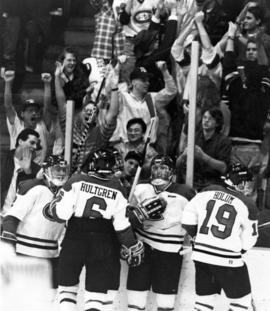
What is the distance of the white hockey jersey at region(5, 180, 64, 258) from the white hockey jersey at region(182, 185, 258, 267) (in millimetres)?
927

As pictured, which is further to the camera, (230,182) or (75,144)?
(75,144)

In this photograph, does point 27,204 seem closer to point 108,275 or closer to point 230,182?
point 108,275

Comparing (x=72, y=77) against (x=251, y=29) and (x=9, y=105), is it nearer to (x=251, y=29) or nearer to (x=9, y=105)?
(x=9, y=105)

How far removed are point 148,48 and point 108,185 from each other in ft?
3.80

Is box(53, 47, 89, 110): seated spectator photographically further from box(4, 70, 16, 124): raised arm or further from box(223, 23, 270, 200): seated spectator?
box(223, 23, 270, 200): seated spectator

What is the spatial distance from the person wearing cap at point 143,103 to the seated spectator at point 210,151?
28 centimetres

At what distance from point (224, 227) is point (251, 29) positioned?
1392mm

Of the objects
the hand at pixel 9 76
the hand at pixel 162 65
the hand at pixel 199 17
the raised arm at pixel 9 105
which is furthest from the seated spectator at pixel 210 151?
the hand at pixel 9 76

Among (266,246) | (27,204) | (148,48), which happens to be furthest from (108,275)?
(148,48)

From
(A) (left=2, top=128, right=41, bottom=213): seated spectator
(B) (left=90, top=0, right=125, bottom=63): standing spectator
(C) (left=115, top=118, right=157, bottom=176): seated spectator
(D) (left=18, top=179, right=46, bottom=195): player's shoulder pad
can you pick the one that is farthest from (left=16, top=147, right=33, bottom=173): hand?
(B) (left=90, top=0, right=125, bottom=63): standing spectator

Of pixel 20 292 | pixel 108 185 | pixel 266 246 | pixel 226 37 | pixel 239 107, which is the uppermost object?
pixel 226 37

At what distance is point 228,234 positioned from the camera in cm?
524

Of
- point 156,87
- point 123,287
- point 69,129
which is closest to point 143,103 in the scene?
point 156,87

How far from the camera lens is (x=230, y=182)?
532cm
